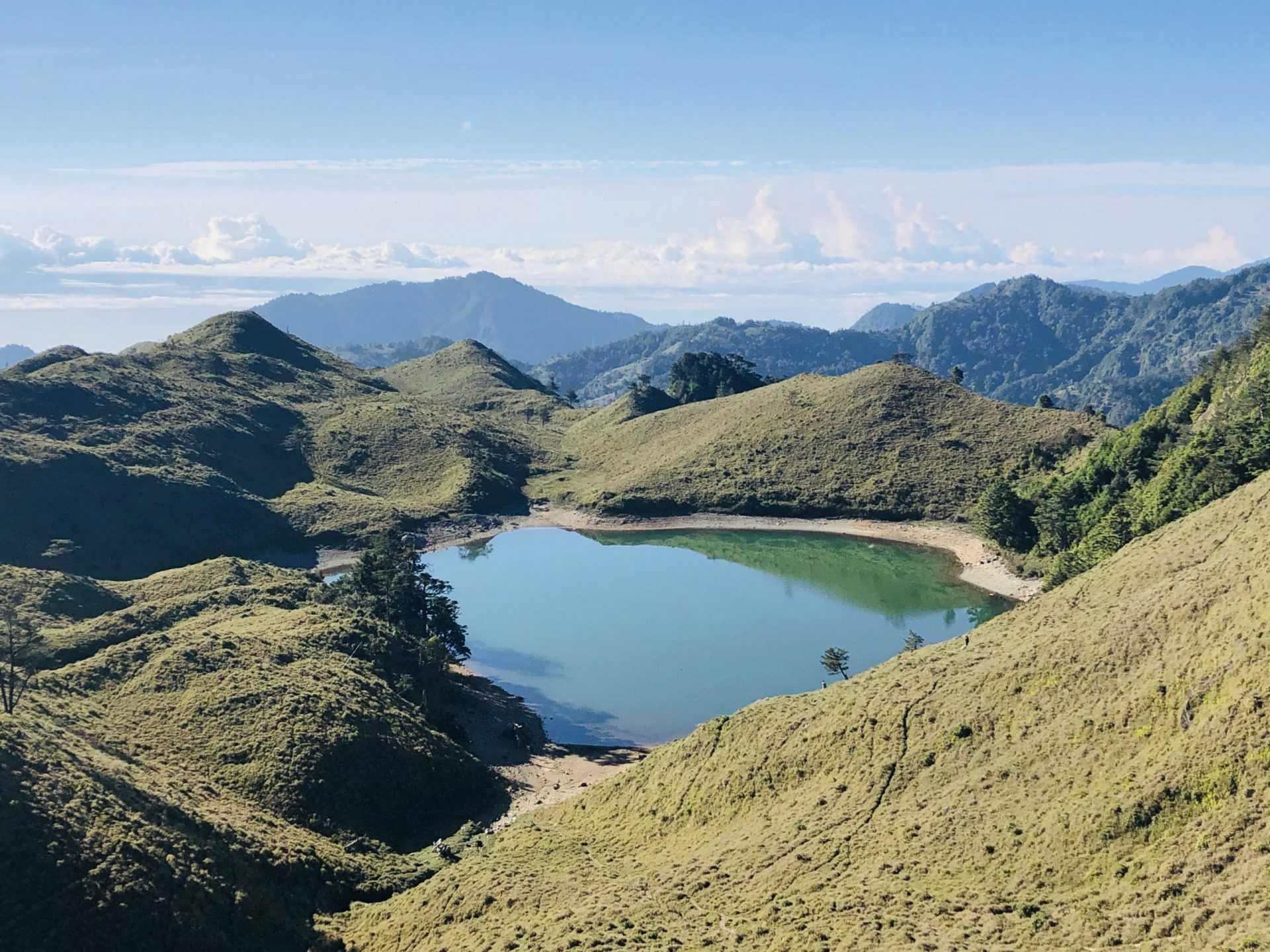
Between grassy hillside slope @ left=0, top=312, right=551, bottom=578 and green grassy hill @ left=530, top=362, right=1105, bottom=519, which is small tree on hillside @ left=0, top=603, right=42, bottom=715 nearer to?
grassy hillside slope @ left=0, top=312, right=551, bottom=578

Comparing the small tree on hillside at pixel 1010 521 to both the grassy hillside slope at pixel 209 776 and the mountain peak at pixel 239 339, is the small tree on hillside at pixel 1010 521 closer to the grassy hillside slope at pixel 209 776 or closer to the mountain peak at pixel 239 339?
the grassy hillside slope at pixel 209 776

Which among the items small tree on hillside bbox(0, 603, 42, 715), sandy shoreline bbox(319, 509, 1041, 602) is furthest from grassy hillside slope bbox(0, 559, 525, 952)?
sandy shoreline bbox(319, 509, 1041, 602)

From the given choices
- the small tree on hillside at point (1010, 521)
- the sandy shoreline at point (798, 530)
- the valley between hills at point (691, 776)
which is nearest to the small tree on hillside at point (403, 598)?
the valley between hills at point (691, 776)

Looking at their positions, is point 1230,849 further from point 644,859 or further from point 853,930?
point 644,859

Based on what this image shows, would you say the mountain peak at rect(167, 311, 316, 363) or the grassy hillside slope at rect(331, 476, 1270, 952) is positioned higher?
the mountain peak at rect(167, 311, 316, 363)

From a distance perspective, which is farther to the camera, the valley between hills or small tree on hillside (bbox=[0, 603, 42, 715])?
small tree on hillside (bbox=[0, 603, 42, 715])

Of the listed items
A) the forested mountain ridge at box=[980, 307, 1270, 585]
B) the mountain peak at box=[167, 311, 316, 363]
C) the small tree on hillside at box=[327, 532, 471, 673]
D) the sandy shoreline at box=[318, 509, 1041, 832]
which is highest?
the mountain peak at box=[167, 311, 316, 363]
